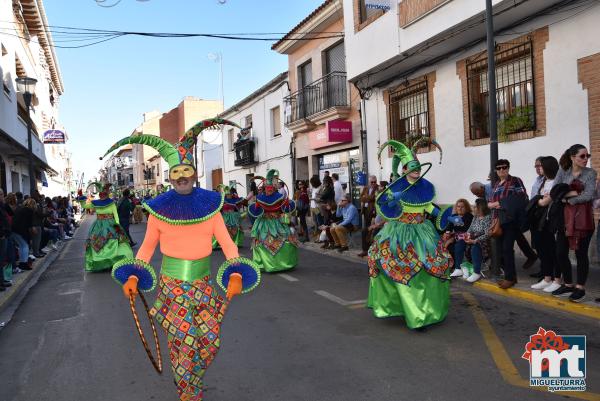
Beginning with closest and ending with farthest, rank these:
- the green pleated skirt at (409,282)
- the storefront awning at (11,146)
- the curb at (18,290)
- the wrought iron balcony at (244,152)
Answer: the green pleated skirt at (409,282) → the curb at (18,290) → the storefront awning at (11,146) → the wrought iron balcony at (244,152)

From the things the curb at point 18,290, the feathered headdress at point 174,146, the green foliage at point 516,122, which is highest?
the green foliage at point 516,122

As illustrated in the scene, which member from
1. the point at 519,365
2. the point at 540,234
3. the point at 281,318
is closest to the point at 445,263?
the point at 519,365

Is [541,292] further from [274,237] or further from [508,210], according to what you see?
[274,237]

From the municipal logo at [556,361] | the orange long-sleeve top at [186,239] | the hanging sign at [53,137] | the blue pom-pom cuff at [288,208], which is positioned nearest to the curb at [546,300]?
the municipal logo at [556,361]

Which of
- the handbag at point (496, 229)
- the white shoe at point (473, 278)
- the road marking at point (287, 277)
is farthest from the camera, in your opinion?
the road marking at point (287, 277)

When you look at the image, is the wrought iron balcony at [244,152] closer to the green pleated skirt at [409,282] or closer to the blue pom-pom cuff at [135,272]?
the green pleated skirt at [409,282]

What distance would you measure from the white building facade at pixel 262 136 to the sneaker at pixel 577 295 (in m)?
14.6

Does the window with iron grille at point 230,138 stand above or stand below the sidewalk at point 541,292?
above

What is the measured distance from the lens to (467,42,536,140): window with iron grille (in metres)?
9.68

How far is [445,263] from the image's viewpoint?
511cm

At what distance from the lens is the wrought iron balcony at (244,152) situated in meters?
23.9

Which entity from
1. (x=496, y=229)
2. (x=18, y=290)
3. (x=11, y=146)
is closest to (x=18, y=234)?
(x=18, y=290)

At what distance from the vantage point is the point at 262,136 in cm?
2308

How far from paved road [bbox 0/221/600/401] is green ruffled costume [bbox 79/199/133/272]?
8.46ft
